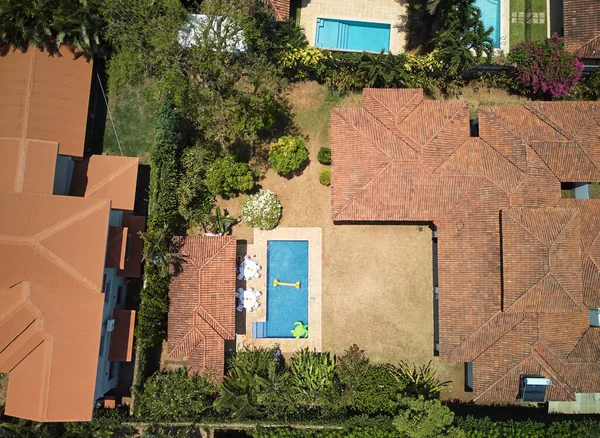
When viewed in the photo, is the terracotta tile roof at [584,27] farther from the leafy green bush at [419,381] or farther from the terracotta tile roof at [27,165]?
the terracotta tile roof at [27,165]

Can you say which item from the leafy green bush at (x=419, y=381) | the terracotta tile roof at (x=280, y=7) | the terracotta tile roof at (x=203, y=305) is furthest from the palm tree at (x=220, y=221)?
the leafy green bush at (x=419, y=381)

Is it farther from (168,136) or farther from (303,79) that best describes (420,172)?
(168,136)

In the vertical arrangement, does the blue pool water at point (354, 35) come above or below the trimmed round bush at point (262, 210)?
above

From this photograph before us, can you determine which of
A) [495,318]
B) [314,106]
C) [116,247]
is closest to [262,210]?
[314,106]

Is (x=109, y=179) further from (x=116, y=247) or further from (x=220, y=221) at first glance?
(x=220, y=221)

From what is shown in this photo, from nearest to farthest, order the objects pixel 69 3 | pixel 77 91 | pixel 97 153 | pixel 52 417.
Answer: pixel 52 417 < pixel 69 3 < pixel 77 91 < pixel 97 153

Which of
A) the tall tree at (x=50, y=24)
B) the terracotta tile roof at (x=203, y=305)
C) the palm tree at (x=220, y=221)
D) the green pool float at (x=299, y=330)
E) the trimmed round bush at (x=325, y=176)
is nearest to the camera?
the tall tree at (x=50, y=24)

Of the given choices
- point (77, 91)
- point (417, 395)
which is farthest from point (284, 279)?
point (77, 91)
